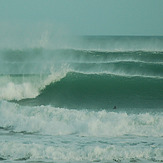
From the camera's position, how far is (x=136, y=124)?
1022cm

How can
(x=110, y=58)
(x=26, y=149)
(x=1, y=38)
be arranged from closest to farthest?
(x=26, y=149) < (x=110, y=58) < (x=1, y=38)

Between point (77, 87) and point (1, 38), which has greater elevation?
point (1, 38)

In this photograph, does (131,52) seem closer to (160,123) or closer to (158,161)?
(160,123)

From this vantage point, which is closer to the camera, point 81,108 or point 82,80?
point 81,108

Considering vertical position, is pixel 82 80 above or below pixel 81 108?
above

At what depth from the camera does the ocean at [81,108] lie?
8523 mm

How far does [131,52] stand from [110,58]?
236 cm

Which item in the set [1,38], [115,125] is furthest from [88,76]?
[1,38]

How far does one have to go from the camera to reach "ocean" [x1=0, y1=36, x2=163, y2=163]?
8.52 metres

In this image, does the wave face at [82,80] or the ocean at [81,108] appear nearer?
the ocean at [81,108]

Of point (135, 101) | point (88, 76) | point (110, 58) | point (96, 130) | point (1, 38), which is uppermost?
point (1, 38)

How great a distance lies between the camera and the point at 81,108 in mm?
13023

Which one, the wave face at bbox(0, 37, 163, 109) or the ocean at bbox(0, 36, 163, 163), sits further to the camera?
the wave face at bbox(0, 37, 163, 109)

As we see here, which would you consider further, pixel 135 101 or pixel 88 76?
pixel 88 76
